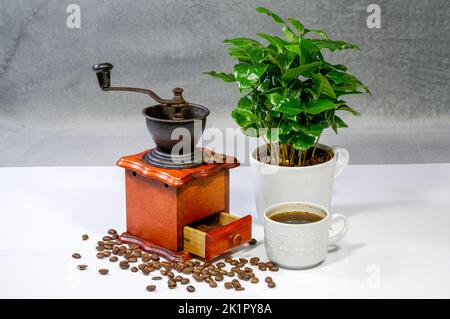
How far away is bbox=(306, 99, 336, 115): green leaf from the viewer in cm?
227

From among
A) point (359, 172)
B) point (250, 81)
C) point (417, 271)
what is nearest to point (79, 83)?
point (359, 172)

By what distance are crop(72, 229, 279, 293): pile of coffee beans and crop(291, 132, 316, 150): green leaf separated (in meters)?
0.32

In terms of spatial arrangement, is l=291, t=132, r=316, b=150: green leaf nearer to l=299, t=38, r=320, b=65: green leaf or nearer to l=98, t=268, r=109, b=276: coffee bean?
A: l=299, t=38, r=320, b=65: green leaf

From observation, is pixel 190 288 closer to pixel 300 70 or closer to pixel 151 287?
pixel 151 287

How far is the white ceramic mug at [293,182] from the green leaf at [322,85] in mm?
217

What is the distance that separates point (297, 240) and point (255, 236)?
283 millimetres

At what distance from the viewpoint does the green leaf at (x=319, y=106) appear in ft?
7.45

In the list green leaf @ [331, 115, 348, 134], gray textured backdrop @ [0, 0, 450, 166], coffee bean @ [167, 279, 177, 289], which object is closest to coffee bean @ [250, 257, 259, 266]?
coffee bean @ [167, 279, 177, 289]

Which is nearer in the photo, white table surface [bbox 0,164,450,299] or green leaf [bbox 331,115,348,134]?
white table surface [bbox 0,164,450,299]

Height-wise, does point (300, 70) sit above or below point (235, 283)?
above

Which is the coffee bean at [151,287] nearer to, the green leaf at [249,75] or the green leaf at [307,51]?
the green leaf at [249,75]

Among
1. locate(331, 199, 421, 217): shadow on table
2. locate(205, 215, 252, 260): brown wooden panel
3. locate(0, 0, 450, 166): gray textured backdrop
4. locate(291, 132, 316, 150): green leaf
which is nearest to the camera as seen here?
locate(205, 215, 252, 260): brown wooden panel

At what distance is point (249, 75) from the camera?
7.49 ft

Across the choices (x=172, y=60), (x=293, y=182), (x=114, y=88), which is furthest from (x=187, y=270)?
(x=172, y=60)
